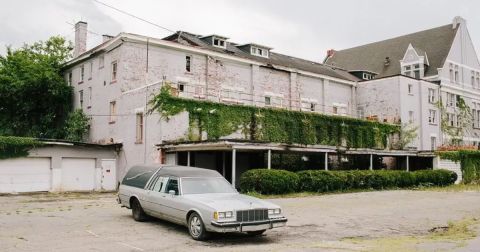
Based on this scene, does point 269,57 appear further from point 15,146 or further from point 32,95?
point 15,146

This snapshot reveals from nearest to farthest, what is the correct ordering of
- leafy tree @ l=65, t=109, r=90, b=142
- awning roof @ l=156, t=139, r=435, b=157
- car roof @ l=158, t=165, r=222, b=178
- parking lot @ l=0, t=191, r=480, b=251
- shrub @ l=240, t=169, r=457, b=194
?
parking lot @ l=0, t=191, r=480, b=251
car roof @ l=158, t=165, r=222, b=178
shrub @ l=240, t=169, r=457, b=194
awning roof @ l=156, t=139, r=435, b=157
leafy tree @ l=65, t=109, r=90, b=142

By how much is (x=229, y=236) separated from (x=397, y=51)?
154ft

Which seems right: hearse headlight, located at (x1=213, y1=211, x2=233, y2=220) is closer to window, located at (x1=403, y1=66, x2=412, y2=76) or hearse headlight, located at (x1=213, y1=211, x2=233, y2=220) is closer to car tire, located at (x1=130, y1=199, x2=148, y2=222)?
car tire, located at (x1=130, y1=199, x2=148, y2=222)

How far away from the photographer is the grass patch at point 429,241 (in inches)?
392

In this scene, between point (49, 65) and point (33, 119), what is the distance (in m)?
4.80

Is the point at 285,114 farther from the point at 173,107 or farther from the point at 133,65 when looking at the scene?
the point at 133,65

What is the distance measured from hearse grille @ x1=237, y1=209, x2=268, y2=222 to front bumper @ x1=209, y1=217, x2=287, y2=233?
0.10 m

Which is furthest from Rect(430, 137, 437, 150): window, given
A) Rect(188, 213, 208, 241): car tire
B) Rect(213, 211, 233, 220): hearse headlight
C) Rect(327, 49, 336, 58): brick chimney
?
Rect(213, 211, 233, 220): hearse headlight

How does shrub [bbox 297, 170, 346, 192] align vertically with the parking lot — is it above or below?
above

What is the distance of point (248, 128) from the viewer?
1278 inches

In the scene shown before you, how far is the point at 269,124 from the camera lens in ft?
110

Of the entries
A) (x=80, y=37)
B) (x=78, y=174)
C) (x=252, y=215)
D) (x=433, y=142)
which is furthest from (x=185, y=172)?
(x=433, y=142)

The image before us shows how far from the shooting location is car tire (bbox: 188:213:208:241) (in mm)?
11070

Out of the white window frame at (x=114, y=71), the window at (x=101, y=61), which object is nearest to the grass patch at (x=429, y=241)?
the white window frame at (x=114, y=71)
